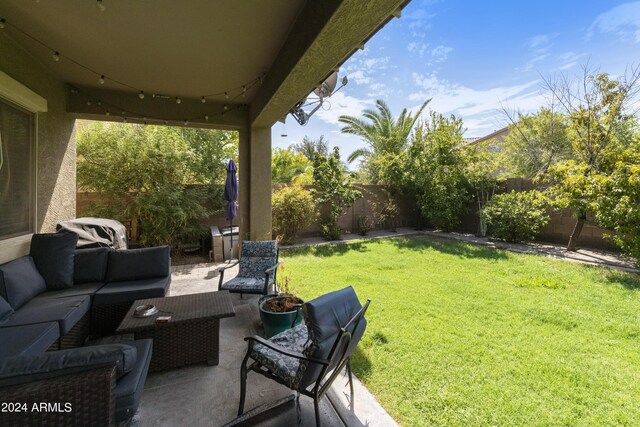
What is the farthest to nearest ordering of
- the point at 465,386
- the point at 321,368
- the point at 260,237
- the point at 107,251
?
the point at 260,237 → the point at 107,251 → the point at 465,386 → the point at 321,368

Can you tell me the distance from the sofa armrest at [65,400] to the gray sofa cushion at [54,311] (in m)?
1.54

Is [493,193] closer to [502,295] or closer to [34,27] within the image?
[502,295]

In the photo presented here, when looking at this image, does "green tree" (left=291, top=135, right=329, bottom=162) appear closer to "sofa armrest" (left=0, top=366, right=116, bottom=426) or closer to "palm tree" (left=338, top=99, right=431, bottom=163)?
"palm tree" (left=338, top=99, right=431, bottom=163)

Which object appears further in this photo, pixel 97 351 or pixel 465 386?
pixel 465 386

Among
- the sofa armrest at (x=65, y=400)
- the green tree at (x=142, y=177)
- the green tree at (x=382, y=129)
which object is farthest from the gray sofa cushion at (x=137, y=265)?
the green tree at (x=382, y=129)

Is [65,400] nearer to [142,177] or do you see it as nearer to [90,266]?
[90,266]

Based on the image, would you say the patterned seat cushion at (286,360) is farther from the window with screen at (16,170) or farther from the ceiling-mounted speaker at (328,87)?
the ceiling-mounted speaker at (328,87)

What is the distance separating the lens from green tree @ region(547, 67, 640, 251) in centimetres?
650

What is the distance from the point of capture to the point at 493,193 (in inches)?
368

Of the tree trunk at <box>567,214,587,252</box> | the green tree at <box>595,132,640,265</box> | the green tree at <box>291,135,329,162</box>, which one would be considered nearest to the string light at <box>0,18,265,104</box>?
the green tree at <box>595,132,640,265</box>

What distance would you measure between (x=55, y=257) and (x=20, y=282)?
59cm

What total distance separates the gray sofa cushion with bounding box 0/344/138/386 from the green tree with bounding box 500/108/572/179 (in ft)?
46.9

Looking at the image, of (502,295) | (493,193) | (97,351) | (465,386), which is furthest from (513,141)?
(97,351)

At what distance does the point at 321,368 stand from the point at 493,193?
9.64 metres
